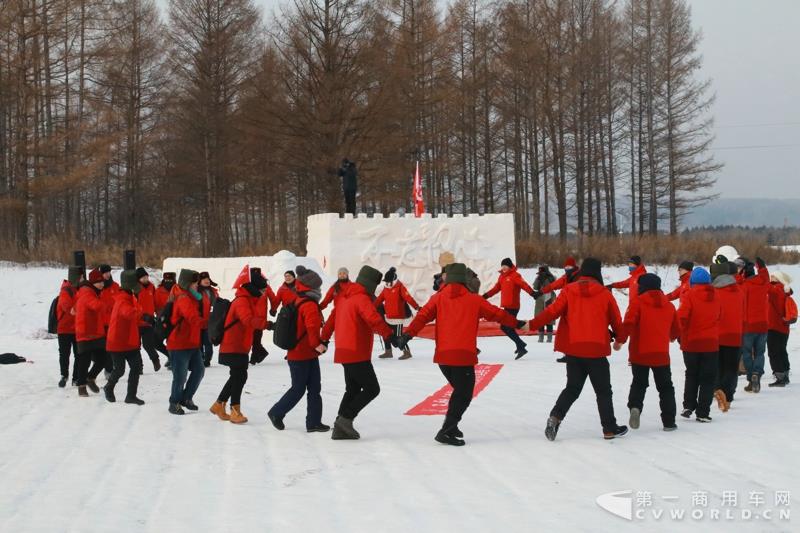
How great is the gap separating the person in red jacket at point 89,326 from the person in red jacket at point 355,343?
13.7 ft

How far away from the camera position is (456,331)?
8.43 metres

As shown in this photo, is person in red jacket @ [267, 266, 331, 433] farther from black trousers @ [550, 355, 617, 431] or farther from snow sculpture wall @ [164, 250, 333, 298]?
snow sculpture wall @ [164, 250, 333, 298]

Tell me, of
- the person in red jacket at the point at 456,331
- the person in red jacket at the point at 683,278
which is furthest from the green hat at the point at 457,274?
the person in red jacket at the point at 683,278

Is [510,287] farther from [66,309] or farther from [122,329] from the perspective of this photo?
[122,329]

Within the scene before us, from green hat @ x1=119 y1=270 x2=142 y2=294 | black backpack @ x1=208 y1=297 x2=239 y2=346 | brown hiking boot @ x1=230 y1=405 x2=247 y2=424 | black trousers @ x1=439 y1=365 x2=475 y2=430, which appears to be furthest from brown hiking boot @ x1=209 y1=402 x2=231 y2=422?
black trousers @ x1=439 y1=365 x2=475 y2=430

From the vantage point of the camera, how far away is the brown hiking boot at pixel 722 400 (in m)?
10.1

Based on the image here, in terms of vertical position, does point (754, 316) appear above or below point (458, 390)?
above

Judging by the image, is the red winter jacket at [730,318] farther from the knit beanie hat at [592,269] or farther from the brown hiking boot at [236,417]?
the brown hiking boot at [236,417]

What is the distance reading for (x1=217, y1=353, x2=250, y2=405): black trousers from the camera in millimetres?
9711

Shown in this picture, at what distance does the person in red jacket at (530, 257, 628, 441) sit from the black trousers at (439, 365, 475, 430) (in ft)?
2.71

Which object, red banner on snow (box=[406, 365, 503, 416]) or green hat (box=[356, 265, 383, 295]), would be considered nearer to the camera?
green hat (box=[356, 265, 383, 295])

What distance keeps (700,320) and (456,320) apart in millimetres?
2770

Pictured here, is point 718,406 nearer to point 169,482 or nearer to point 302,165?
point 169,482

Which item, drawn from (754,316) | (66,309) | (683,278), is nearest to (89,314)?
(66,309)
